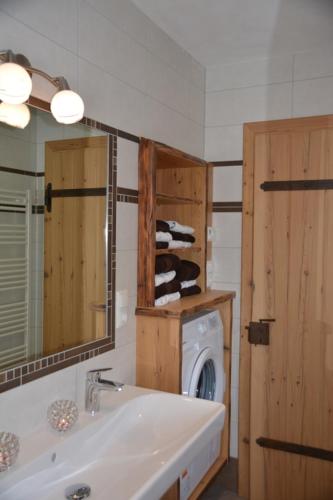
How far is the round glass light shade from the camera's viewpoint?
1322 millimetres

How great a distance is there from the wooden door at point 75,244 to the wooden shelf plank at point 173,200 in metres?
0.42

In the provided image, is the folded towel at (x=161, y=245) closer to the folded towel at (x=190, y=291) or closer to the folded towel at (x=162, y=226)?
the folded towel at (x=162, y=226)

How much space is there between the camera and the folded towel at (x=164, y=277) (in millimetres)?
2246

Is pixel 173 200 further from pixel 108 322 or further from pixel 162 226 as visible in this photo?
pixel 108 322

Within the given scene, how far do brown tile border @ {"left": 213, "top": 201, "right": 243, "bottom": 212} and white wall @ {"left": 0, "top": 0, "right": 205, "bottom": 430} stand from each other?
391 mm

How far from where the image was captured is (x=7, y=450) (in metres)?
1.28

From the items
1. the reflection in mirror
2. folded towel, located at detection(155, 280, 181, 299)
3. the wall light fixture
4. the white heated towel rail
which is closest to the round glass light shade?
the wall light fixture

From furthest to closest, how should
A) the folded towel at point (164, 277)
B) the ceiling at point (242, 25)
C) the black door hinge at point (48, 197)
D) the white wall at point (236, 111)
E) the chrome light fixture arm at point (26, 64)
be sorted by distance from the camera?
the white wall at point (236, 111) → the folded towel at point (164, 277) → the ceiling at point (242, 25) → the black door hinge at point (48, 197) → the chrome light fixture arm at point (26, 64)

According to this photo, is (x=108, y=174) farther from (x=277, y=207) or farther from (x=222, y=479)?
(x=222, y=479)

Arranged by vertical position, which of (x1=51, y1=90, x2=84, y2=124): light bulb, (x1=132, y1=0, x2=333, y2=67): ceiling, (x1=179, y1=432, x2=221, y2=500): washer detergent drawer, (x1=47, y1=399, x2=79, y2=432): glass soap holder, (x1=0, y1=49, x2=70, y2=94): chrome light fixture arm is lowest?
(x1=179, y1=432, x2=221, y2=500): washer detergent drawer

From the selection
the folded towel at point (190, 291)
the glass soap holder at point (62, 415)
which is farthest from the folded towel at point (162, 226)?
the glass soap holder at point (62, 415)

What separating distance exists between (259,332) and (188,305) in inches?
27.5

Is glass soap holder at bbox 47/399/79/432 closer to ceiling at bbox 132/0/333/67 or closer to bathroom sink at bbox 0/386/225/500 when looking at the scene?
bathroom sink at bbox 0/386/225/500

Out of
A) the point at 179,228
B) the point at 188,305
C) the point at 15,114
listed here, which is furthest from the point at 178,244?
the point at 15,114
